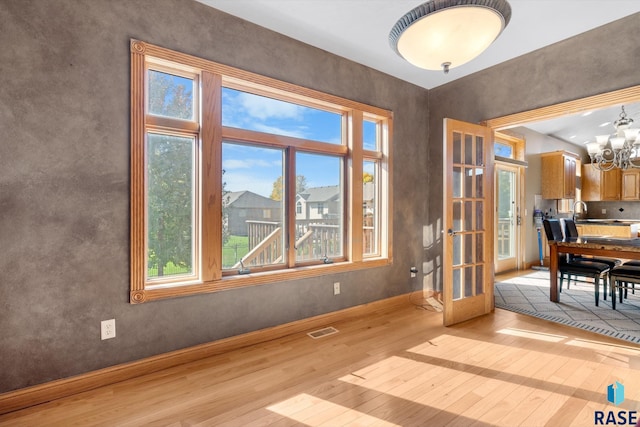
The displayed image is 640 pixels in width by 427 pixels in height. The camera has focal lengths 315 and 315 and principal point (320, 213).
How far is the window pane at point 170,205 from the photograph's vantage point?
8.19 ft

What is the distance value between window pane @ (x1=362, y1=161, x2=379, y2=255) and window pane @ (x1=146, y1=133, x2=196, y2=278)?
2.04 metres

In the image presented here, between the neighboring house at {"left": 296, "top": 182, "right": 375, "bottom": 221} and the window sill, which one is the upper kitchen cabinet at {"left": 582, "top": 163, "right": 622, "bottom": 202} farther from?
the neighboring house at {"left": 296, "top": 182, "right": 375, "bottom": 221}

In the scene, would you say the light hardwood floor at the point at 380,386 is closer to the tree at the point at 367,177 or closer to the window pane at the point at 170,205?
the window pane at the point at 170,205

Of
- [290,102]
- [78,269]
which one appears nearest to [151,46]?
[290,102]

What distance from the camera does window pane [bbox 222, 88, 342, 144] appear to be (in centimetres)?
289

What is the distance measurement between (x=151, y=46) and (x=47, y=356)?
2.26m

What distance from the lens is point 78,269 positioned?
2.15m

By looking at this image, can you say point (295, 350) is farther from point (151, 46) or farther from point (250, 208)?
point (151, 46)

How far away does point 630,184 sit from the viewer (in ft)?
24.5

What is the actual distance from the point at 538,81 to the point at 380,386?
3338 mm

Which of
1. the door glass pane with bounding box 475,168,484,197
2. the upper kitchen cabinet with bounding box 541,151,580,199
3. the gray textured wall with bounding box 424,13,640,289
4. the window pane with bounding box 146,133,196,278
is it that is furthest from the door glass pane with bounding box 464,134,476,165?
the upper kitchen cabinet with bounding box 541,151,580,199

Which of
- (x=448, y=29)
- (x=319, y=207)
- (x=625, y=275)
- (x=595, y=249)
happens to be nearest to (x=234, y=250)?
(x=319, y=207)
